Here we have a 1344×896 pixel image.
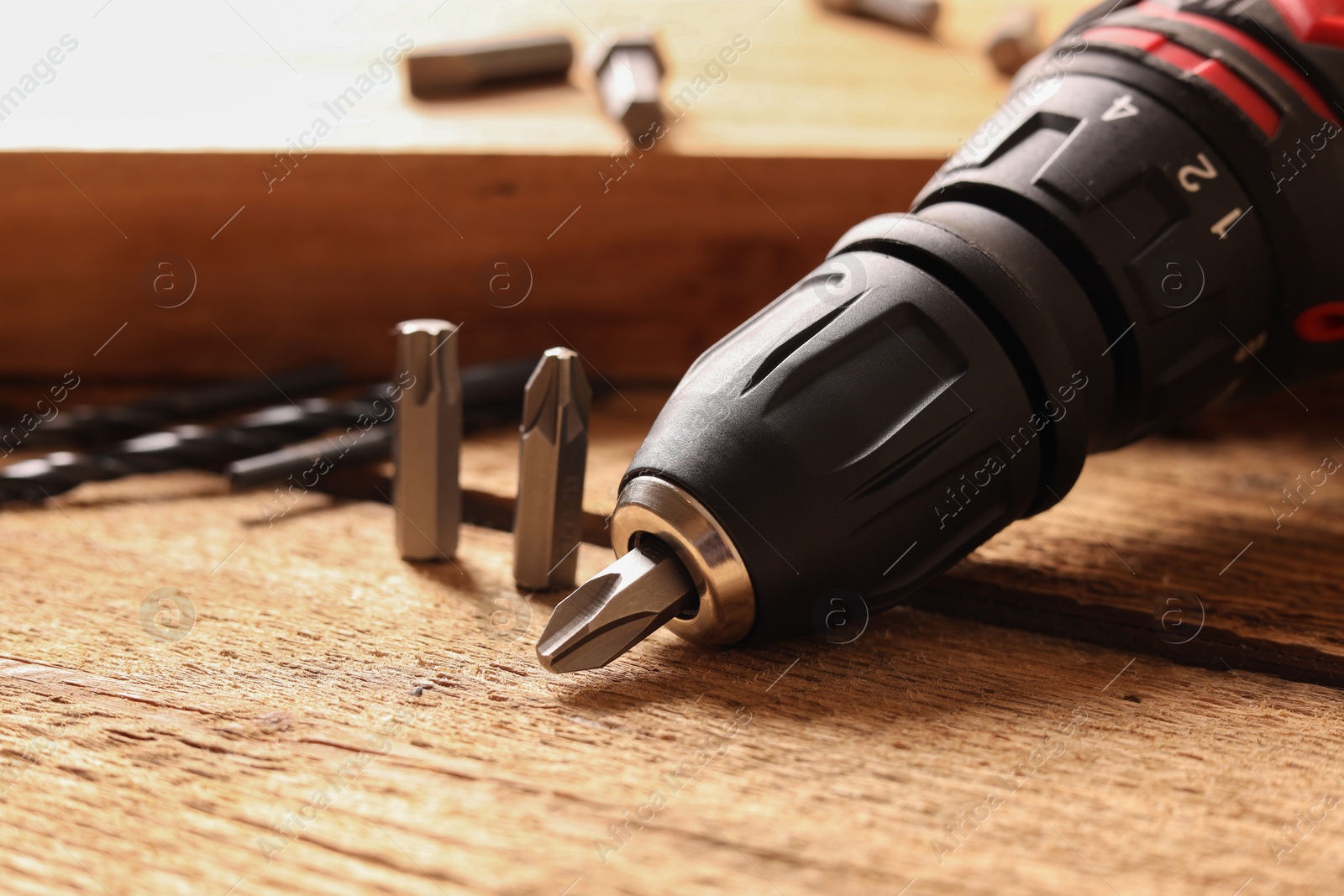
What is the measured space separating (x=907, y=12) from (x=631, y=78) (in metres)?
0.31

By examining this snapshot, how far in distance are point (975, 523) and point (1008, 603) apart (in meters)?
0.09

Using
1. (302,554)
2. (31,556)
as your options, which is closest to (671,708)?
(302,554)

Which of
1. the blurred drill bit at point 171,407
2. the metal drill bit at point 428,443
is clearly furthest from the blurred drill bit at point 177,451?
the metal drill bit at point 428,443

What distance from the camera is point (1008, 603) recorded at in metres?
0.58

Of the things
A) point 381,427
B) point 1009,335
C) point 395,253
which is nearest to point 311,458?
point 381,427

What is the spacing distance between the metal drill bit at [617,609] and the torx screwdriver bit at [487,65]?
0.51 meters

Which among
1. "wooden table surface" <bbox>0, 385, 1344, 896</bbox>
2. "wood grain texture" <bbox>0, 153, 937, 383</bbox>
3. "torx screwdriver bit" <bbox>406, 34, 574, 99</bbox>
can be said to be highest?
"torx screwdriver bit" <bbox>406, 34, 574, 99</bbox>

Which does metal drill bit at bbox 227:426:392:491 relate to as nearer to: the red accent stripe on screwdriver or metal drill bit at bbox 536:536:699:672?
metal drill bit at bbox 536:536:699:672

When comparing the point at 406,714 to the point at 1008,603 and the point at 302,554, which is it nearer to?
the point at 302,554

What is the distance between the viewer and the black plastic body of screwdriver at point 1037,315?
0.48 m

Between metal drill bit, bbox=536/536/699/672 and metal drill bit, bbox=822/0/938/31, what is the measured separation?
0.70 m

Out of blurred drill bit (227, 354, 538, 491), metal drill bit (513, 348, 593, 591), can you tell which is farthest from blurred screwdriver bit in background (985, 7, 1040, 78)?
metal drill bit (513, 348, 593, 591)

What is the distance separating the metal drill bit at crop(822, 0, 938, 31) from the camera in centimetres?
104

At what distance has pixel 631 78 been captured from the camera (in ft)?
2.81
